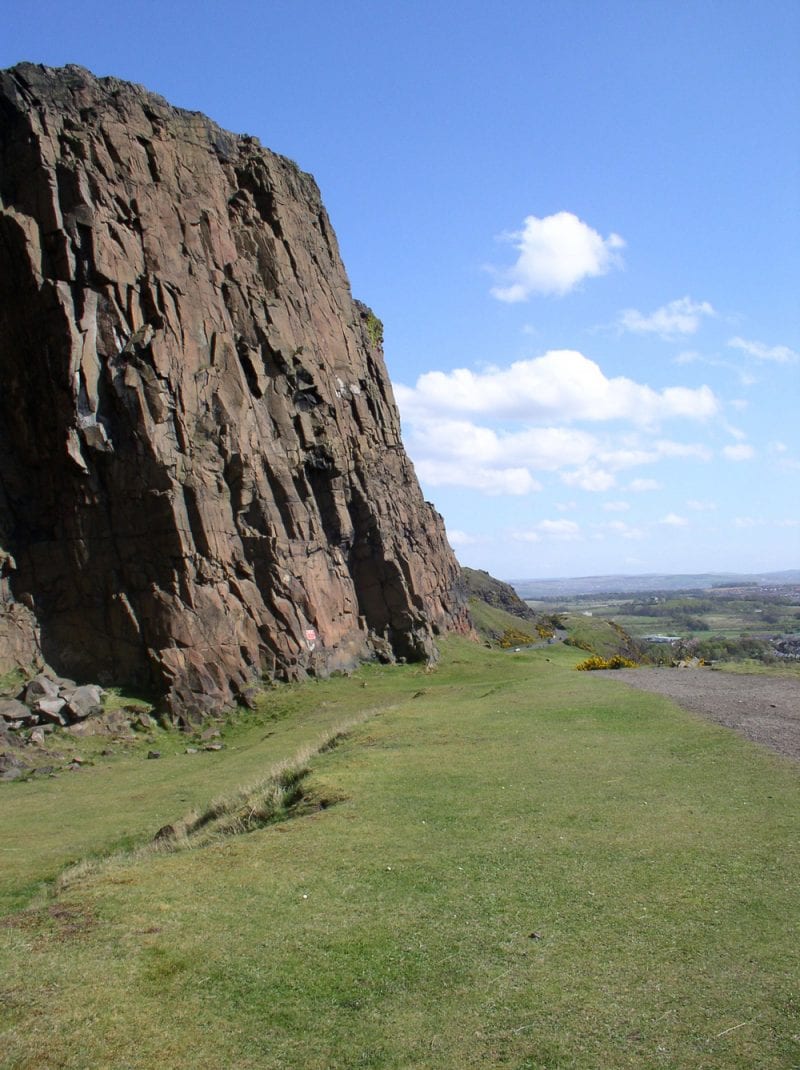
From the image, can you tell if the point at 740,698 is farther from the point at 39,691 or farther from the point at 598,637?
the point at 598,637

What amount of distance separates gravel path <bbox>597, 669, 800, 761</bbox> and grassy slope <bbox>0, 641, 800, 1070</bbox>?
3.08 metres

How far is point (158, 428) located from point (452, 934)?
→ 34701mm

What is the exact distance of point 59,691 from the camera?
36656 mm

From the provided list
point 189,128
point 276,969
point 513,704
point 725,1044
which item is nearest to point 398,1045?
point 276,969

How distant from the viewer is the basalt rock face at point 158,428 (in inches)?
1591

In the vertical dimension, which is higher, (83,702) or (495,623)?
(83,702)

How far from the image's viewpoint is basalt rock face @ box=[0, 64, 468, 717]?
40406 millimetres

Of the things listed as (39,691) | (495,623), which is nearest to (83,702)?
(39,691)

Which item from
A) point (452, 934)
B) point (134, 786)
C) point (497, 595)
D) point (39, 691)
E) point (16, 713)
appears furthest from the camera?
point (497, 595)

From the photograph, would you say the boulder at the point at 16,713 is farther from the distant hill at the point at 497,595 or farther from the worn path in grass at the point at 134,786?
the distant hill at the point at 497,595

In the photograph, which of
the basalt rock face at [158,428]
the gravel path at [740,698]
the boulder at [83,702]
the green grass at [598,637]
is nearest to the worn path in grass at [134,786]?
the boulder at [83,702]

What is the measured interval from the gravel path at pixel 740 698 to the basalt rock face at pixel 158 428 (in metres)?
17.9

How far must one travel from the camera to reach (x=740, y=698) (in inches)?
1184

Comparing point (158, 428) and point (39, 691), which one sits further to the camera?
point (158, 428)
